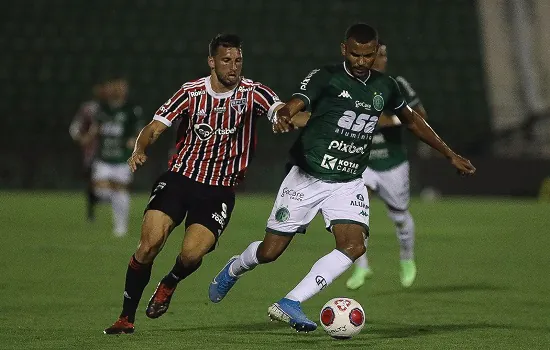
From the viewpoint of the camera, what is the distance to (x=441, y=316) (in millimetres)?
8508

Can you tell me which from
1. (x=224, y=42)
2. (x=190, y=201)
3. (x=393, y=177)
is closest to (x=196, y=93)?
(x=224, y=42)

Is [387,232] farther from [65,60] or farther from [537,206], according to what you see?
[65,60]

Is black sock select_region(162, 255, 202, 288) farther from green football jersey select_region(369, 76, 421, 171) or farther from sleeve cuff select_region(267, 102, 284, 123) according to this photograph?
green football jersey select_region(369, 76, 421, 171)

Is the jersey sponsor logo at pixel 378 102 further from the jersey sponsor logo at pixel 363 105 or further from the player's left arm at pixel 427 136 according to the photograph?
the player's left arm at pixel 427 136

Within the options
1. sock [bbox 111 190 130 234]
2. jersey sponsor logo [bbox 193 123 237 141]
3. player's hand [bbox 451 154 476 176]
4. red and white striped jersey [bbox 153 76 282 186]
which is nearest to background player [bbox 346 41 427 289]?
player's hand [bbox 451 154 476 176]

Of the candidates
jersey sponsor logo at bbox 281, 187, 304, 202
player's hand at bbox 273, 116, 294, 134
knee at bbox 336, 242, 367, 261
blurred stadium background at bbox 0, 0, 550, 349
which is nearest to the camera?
player's hand at bbox 273, 116, 294, 134

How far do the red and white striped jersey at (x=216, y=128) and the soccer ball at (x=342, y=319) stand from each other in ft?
3.87

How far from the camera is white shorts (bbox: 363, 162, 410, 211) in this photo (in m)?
10.7

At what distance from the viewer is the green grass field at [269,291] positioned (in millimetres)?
7180

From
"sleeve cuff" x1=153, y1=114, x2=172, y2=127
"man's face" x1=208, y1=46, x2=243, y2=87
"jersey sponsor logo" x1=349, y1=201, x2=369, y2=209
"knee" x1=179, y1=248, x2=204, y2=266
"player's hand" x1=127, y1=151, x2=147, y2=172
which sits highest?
"man's face" x1=208, y1=46, x2=243, y2=87

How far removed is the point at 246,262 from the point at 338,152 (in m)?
1.00

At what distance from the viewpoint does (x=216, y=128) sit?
7465mm

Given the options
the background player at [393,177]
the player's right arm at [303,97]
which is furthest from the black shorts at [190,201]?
the background player at [393,177]

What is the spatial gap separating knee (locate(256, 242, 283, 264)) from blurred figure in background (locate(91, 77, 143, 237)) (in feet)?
27.0
